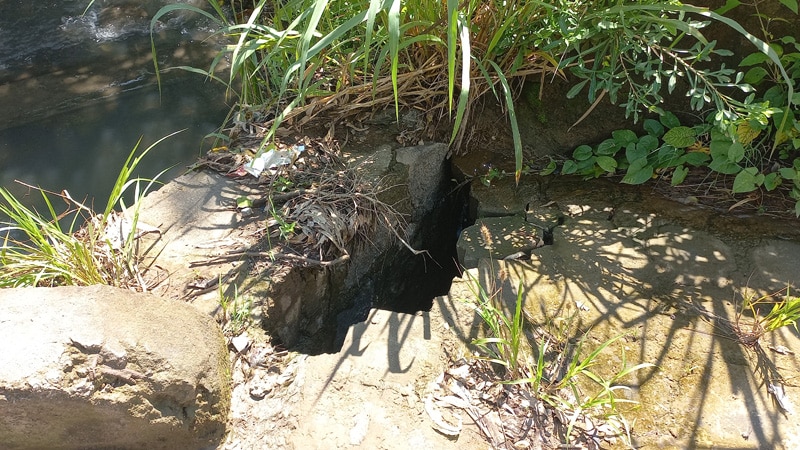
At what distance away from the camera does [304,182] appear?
2355mm

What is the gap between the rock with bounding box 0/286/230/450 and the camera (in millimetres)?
1404

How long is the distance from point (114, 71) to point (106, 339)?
314cm

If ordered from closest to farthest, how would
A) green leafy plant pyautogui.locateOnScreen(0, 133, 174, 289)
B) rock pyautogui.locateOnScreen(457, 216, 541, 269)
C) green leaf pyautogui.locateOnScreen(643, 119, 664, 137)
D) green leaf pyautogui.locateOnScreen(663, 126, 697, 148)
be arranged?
green leafy plant pyautogui.locateOnScreen(0, 133, 174, 289)
rock pyautogui.locateOnScreen(457, 216, 541, 269)
green leaf pyautogui.locateOnScreen(663, 126, 697, 148)
green leaf pyautogui.locateOnScreen(643, 119, 664, 137)

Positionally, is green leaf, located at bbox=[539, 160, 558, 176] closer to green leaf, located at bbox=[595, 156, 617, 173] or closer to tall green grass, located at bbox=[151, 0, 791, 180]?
green leaf, located at bbox=[595, 156, 617, 173]

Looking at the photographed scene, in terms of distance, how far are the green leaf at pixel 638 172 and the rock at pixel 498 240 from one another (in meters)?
0.47

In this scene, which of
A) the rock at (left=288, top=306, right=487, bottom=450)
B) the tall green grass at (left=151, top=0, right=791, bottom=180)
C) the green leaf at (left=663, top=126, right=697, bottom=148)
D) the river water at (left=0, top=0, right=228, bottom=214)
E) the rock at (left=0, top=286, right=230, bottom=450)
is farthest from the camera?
the river water at (left=0, top=0, right=228, bottom=214)

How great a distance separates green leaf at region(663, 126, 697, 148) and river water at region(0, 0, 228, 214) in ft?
8.29

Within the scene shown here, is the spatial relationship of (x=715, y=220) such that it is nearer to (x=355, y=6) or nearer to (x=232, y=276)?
A: (x=355, y=6)

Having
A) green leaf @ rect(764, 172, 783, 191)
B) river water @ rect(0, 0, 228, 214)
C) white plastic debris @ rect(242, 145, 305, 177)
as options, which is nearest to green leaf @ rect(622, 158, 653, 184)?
green leaf @ rect(764, 172, 783, 191)

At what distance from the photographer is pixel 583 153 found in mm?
2555

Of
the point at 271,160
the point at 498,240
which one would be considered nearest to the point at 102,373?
the point at 271,160

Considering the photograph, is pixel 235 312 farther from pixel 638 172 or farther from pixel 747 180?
A: pixel 747 180

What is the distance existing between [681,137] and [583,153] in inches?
15.6

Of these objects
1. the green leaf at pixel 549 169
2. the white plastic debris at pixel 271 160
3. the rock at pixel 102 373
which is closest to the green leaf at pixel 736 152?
the green leaf at pixel 549 169
